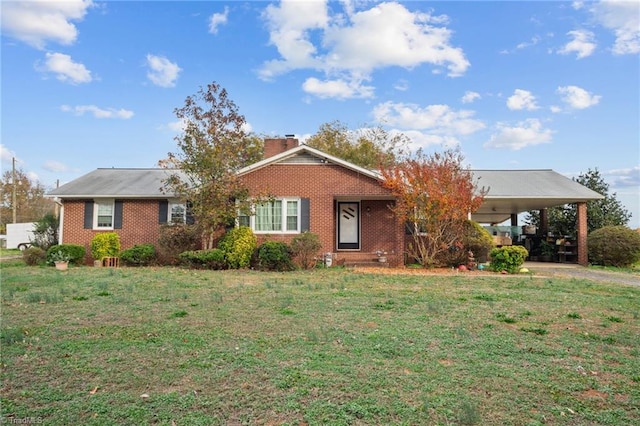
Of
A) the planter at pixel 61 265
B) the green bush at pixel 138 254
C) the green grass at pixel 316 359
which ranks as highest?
the green bush at pixel 138 254

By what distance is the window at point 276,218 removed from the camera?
1648 cm

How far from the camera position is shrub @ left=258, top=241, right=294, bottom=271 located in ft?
48.1

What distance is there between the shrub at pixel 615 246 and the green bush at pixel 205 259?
15.4m

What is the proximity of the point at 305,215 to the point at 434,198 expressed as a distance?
5044 millimetres

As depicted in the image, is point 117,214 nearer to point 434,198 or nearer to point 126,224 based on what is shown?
Answer: point 126,224

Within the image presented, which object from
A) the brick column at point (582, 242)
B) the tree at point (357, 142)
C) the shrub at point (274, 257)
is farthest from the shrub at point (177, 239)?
the tree at point (357, 142)

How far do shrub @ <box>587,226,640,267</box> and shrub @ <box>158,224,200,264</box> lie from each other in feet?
54.2

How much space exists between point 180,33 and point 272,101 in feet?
23.4

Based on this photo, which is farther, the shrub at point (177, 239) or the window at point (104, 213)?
the window at point (104, 213)

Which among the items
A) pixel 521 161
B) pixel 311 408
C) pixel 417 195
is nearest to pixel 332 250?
pixel 417 195

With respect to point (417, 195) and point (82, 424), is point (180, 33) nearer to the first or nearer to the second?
point (417, 195)

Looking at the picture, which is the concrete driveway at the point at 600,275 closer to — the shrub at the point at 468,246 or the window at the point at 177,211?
the shrub at the point at 468,246

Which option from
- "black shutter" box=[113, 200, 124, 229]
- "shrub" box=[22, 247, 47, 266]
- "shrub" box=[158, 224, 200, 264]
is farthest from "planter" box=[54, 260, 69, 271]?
"shrub" box=[158, 224, 200, 264]

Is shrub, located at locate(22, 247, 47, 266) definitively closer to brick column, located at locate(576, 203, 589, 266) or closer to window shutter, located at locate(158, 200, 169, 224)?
window shutter, located at locate(158, 200, 169, 224)
